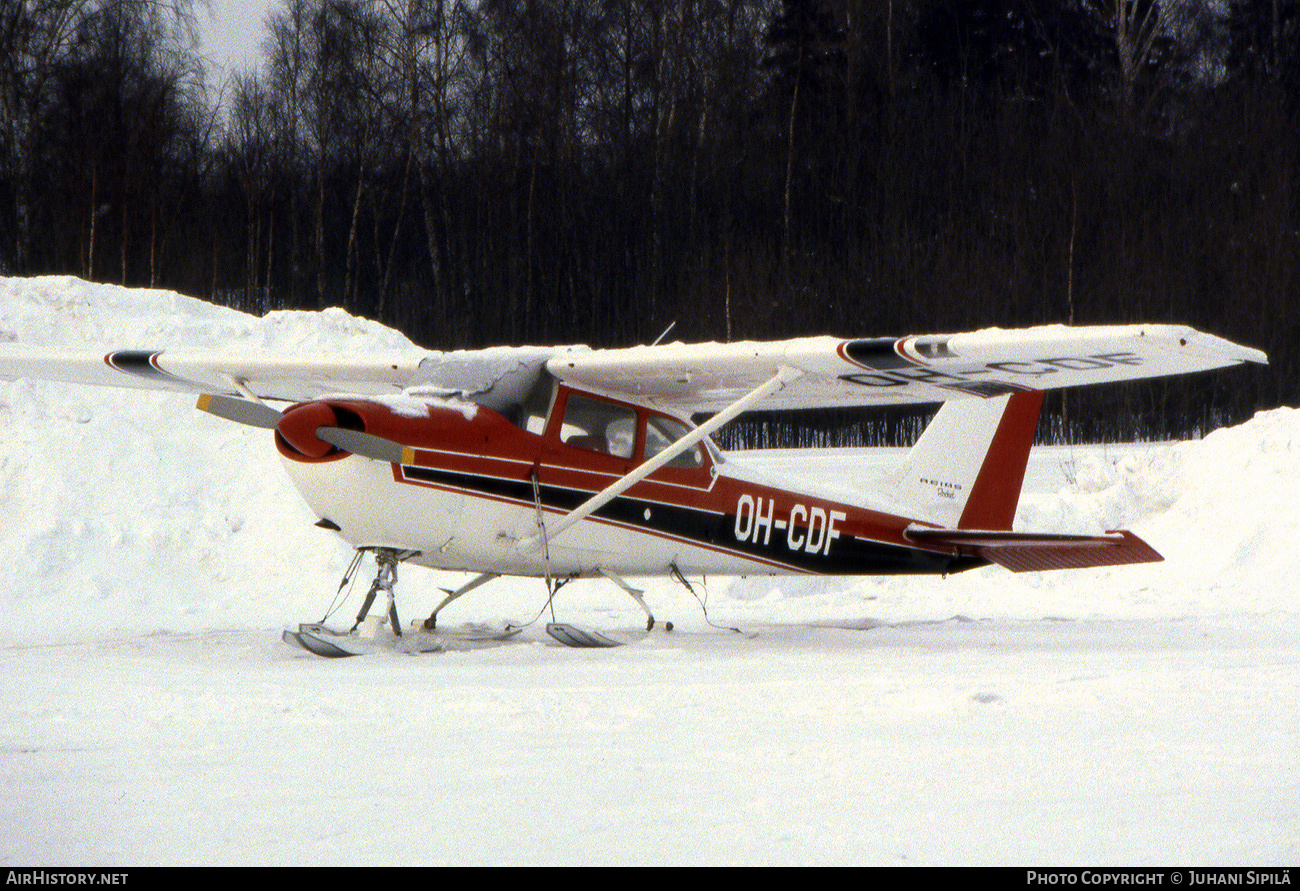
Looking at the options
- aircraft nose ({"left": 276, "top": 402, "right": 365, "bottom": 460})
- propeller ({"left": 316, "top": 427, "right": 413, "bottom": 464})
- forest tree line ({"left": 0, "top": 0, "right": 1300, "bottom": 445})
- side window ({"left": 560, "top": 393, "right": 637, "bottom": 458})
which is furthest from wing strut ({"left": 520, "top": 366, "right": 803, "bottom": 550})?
forest tree line ({"left": 0, "top": 0, "right": 1300, "bottom": 445})

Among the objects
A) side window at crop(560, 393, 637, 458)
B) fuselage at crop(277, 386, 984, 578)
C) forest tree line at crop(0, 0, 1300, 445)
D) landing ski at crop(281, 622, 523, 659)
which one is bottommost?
landing ski at crop(281, 622, 523, 659)

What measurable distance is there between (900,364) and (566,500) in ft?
7.33

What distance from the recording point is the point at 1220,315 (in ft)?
58.0

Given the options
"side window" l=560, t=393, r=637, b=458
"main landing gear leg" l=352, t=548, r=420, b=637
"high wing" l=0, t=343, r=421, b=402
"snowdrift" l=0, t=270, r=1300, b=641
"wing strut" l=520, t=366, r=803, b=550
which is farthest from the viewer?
"snowdrift" l=0, t=270, r=1300, b=641

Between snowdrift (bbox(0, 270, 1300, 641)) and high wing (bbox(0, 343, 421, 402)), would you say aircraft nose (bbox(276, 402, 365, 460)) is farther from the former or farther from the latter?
snowdrift (bbox(0, 270, 1300, 641))

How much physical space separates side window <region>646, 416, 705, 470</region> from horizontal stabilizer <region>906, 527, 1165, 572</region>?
2085 millimetres

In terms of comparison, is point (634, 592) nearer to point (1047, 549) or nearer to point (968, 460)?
point (1047, 549)

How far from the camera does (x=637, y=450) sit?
7473 mm

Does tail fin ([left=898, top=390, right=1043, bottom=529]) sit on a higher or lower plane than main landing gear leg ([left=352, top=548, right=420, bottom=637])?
higher

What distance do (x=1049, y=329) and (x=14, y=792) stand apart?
5325mm

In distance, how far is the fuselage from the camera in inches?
244

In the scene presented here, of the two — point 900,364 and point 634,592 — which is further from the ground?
point 900,364

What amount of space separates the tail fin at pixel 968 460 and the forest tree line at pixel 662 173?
8888mm

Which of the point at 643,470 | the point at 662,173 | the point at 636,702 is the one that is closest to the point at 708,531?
the point at 643,470
